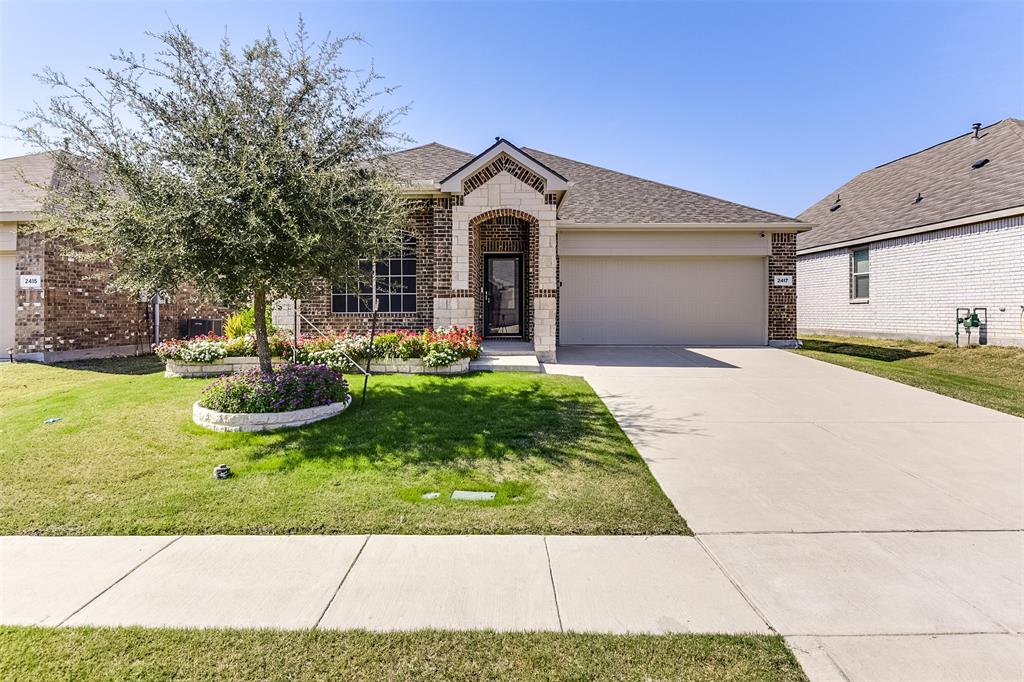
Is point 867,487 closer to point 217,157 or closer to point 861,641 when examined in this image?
point 861,641

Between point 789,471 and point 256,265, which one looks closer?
point 789,471

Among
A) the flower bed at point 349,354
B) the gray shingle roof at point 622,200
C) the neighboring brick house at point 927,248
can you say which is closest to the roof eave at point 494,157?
the gray shingle roof at point 622,200

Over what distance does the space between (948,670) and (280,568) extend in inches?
146

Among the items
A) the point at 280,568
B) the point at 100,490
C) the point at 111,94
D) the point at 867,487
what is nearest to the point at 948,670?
the point at 867,487

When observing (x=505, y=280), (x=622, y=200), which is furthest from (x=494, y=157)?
(x=622, y=200)

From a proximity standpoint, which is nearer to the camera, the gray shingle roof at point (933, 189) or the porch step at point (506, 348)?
the porch step at point (506, 348)

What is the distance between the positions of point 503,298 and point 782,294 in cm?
821

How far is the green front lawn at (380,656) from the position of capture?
2.28m

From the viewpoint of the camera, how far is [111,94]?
624 centimetres

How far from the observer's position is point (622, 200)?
607 inches

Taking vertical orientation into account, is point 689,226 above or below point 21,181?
below

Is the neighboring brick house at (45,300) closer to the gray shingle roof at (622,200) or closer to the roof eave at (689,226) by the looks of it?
the gray shingle roof at (622,200)

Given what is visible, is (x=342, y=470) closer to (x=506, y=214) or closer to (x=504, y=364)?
(x=504, y=364)

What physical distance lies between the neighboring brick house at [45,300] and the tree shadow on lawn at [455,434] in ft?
25.3
